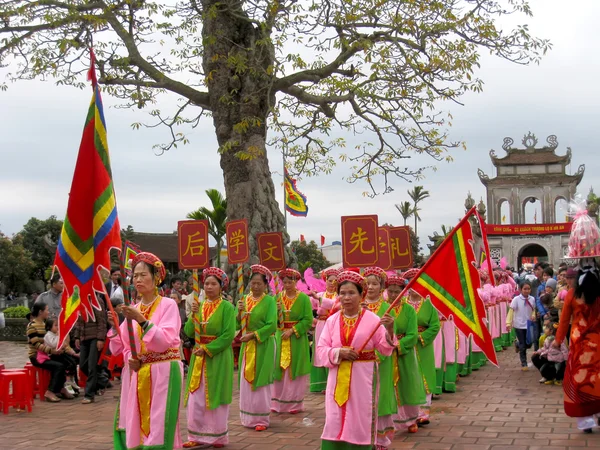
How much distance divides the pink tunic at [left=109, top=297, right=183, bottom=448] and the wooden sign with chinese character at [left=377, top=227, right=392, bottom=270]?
4596 millimetres

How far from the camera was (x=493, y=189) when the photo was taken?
153ft

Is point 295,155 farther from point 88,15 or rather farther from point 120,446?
point 120,446

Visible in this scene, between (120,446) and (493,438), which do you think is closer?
(120,446)

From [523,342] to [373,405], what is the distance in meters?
7.85

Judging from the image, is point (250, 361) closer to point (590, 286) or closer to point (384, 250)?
point (384, 250)

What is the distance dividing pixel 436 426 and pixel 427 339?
102 cm

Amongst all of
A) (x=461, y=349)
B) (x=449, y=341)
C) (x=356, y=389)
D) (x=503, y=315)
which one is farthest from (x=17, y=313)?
(x=356, y=389)

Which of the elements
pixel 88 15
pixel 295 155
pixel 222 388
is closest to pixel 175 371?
pixel 222 388

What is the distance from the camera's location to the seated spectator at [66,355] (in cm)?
1016

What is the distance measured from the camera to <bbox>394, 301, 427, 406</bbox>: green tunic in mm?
7562

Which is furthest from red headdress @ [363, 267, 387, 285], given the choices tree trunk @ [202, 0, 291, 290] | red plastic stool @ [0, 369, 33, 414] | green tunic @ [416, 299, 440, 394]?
tree trunk @ [202, 0, 291, 290]

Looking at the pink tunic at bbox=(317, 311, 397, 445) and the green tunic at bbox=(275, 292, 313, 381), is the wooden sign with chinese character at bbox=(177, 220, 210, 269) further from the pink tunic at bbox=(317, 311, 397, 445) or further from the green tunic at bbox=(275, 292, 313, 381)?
the pink tunic at bbox=(317, 311, 397, 445)

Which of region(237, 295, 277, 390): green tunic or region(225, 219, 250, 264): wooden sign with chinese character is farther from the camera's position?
region(225, 219, 250, 264): wooden sign with chinese character

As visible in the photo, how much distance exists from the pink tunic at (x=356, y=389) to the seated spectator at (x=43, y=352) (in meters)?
5.51
